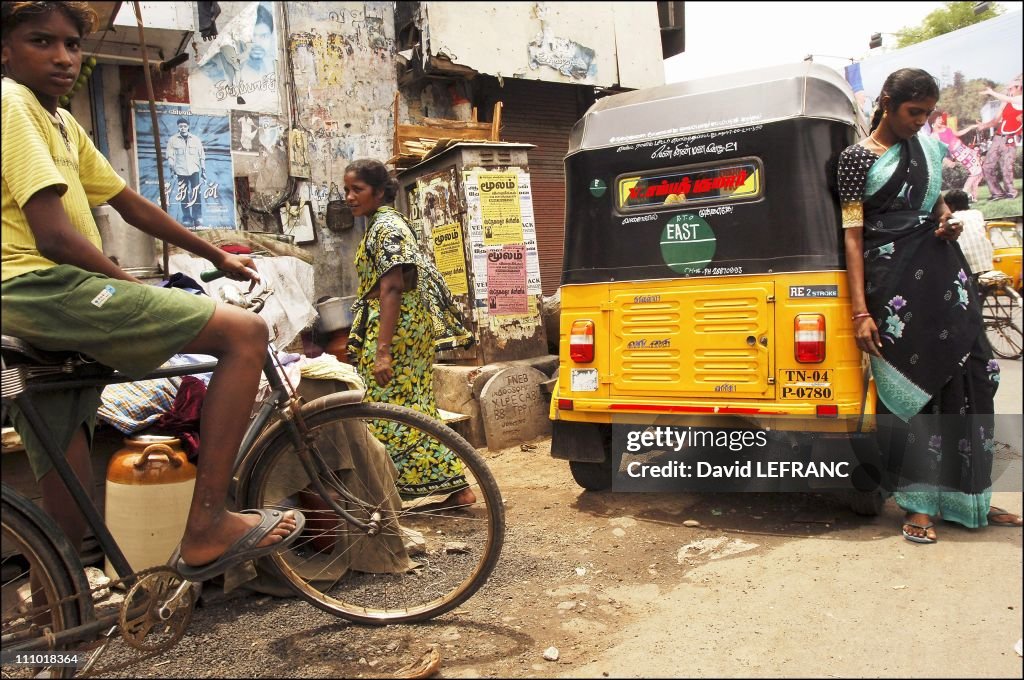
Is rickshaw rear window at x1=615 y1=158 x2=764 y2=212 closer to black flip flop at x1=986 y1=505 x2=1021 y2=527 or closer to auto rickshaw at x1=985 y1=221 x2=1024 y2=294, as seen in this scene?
black flip flop at x1=986 y1=505 x2=1021 y2=527

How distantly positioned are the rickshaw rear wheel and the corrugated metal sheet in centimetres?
571

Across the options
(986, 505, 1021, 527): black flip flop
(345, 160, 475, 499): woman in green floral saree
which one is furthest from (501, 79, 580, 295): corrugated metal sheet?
(986, 505, 1021, 527): black flip flop

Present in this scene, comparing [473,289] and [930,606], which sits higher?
[473,289]

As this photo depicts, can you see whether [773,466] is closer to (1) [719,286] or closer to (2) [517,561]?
(1) [719,286]

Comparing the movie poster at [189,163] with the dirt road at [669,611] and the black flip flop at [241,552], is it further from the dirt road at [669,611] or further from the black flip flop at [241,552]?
the black flip flop at [241,552]

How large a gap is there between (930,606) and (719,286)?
1.78 metres

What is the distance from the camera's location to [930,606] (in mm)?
2826

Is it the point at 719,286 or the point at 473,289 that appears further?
the point at 473,289

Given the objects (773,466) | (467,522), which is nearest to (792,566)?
(773,466)

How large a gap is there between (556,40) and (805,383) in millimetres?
7409

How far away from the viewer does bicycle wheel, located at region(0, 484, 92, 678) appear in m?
2.11

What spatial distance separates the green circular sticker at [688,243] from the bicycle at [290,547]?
1774mm

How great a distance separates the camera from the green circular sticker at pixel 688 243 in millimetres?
4039

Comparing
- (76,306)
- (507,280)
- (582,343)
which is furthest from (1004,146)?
(76,306)
